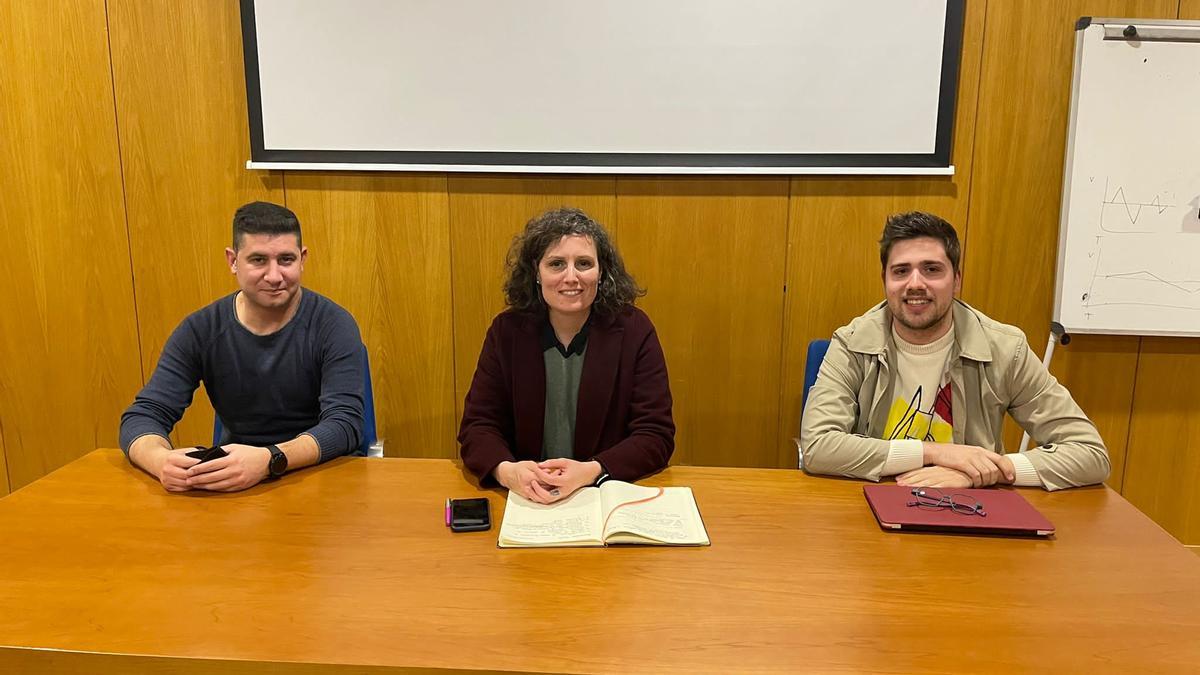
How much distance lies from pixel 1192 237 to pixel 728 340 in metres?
1.60

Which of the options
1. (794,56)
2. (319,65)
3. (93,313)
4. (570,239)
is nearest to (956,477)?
(570,239)

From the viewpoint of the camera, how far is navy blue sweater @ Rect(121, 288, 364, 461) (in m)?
2.03

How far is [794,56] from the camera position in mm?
2670

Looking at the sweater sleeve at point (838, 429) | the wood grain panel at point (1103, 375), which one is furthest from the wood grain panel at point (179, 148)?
the wood grain panel at point (1103, 375)

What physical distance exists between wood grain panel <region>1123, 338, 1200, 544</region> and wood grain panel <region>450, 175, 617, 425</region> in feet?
6.64

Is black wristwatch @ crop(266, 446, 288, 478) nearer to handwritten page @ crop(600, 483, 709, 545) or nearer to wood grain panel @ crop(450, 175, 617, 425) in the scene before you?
handwritten page @ crop(600, 483, 709, 545)

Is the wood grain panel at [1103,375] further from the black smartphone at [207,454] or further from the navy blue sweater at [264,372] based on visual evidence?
the black smartphone at [207,454]

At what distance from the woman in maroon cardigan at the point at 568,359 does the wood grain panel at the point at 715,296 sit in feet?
2.33


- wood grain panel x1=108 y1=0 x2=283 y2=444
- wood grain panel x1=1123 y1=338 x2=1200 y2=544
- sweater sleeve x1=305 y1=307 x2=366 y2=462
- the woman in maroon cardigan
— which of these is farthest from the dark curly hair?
wood grain panel x1=1123 y1=338 x2=1200 y2=544

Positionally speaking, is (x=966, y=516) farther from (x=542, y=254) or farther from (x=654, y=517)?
(x=542, y=254)

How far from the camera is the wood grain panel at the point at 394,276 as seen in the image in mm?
2836

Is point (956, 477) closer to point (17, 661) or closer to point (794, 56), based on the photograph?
point (794, 56)

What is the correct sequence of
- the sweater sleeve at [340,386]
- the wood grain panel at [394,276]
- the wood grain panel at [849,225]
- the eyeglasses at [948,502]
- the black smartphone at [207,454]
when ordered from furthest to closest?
1. the wood grain panel at [394,276]
2. the wood grain panel at [849,225]
3. the sweater sleeve at [340,386]
4. the black smartphone at [207,454]
5. the eyeglasses at [948,502]

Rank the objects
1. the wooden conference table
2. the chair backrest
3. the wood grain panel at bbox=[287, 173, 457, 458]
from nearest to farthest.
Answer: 1. the wooden conference table
2. the chair backrest
3. the wood grain panel at bbox=[287, 173, 457, 458]
